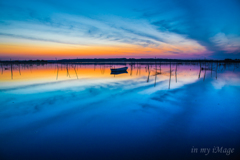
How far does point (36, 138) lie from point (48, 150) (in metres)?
0.90

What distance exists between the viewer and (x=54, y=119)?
208 inches

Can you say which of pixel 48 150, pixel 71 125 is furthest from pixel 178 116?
pixel 48 150

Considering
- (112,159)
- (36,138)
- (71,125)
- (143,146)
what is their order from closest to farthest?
1. (112,159)
2. (143,146)
3. (36,138)
4. (71,125)

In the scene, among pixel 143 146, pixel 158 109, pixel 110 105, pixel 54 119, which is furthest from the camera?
pixel 110 105

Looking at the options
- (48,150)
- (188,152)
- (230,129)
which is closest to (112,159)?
(48,150)

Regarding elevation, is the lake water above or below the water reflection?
below

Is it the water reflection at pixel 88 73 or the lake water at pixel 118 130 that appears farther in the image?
the water reflection at pixel 88 73

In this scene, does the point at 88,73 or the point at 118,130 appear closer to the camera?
Answer: the point at 118,130

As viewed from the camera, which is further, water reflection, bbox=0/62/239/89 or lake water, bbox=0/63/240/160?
water reflection, bbox=0/62/239/89

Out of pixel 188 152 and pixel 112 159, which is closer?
pixel 112 159

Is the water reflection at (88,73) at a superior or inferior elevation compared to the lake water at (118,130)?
superior

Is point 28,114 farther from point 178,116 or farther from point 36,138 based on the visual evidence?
point 178,116

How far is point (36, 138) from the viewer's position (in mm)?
3967

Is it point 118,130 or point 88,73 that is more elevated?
point 88,73
